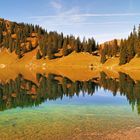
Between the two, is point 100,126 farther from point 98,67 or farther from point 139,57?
point 98,67

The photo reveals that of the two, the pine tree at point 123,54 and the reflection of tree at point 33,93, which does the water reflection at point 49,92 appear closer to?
the reflection of tree at point 33,93


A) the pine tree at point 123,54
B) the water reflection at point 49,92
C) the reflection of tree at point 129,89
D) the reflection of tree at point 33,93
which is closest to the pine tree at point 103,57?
the pine tree at point 123,54

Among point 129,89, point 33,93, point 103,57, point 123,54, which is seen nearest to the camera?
point 33,93

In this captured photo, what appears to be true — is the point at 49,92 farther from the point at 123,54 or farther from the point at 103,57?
the point at 103,57

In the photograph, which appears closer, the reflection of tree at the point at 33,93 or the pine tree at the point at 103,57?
the reflection of tree at the point at 33,93

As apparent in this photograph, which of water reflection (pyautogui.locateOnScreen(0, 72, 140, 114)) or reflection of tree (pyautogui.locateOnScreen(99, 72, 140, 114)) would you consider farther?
reflection of tree (pyautogui.locateOnScreen(99, 72, 140, 114))

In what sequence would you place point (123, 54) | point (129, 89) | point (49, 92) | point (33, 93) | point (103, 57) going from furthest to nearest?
1. point (103, 57)
2. point (123, 54)
3. point (129, 89)
4. point (49, 92)
5. point (33, 93)

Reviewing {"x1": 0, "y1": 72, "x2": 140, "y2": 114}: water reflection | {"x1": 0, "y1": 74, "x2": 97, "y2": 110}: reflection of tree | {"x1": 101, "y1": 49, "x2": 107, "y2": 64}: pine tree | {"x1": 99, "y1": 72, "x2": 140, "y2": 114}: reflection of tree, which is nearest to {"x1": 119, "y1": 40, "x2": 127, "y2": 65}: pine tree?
{"x1": 101, "y1": 49, "x2": 107, "y2": 64}: pine tree

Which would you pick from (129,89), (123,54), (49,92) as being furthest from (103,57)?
(49,92)

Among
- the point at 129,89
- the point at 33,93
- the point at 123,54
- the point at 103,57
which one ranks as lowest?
the point at 33,93

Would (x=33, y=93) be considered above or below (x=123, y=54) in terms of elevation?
below

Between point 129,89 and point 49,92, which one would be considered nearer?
point 49,92

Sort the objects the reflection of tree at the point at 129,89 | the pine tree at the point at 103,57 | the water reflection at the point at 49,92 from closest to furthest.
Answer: the water reflection at the point at 49,92 < the reflection of tree at the point at 129,89 < the pine tree at the point at 103,57

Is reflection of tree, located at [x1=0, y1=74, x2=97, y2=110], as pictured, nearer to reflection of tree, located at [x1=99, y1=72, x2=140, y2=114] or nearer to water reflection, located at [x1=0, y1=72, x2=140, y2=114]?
water reflection, located at [x1=0, y1=72, x2=140, y2=114]
